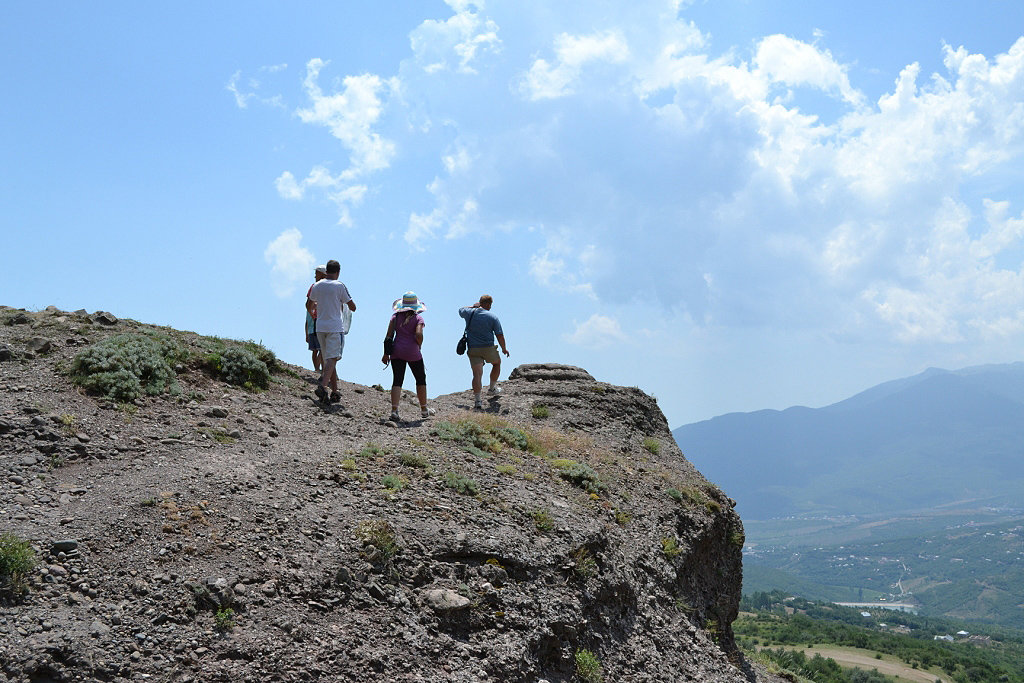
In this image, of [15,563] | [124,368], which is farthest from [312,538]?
[124,368]

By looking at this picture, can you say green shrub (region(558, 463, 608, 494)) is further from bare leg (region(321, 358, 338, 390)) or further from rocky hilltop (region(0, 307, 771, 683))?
bare leg (region(321, 358, 338, 390))

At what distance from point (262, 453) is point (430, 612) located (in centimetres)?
414

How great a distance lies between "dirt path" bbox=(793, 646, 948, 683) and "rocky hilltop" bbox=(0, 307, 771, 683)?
55.4 meters

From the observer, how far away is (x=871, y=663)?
64.7 m

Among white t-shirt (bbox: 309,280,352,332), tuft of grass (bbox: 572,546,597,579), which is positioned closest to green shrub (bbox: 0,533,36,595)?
tuft of grass (bbox: 572,546,597,579)

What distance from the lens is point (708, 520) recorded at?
616 inches

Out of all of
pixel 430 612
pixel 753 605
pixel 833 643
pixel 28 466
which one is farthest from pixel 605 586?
pixel 753 605

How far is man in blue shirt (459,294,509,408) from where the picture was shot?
18.3m

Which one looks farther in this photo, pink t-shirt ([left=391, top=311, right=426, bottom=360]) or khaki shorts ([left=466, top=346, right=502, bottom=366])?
khaki shorts ([left=466, top=346, right=502, bottom=366])

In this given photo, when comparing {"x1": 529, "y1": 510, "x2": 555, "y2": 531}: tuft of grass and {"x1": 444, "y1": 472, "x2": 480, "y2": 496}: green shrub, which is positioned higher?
{"x1": 444, "y1": 472, "x2": 480, "y2": 496}: green shrub

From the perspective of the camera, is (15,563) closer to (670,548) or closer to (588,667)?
(588,667)

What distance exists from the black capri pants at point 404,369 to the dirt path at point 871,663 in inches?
2357

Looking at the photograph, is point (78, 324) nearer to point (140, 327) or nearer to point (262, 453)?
point (140, 327)

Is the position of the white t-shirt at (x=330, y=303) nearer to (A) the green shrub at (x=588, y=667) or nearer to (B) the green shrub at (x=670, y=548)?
(B) the green shrub at (x=670, y=548)
